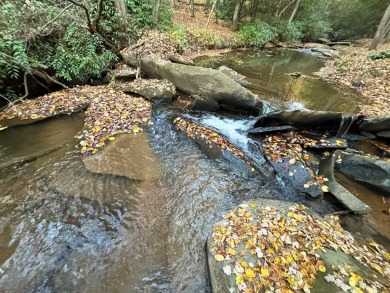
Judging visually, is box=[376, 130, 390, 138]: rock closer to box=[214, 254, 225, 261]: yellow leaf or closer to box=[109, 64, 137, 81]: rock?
box=[214, 254, 225, 261]: yellow leaf

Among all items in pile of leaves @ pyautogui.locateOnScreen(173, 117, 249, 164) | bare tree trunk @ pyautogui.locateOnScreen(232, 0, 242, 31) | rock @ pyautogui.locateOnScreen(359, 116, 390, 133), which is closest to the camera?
pile of leaves @ pyautogui.locateOnScreen(173, 117, 249, 164)

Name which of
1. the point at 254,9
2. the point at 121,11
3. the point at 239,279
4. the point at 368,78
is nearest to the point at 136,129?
the point at 239,279

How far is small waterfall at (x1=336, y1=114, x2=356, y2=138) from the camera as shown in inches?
263

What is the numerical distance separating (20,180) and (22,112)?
2.98m

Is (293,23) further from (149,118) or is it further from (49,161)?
(49,161)

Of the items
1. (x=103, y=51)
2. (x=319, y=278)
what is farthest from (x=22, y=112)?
(x=319, y=278)

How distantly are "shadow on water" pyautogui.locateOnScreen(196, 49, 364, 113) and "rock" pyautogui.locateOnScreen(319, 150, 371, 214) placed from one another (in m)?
3.50

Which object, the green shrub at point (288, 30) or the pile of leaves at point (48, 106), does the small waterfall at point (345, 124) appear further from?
the green shrub at point (288, 30)

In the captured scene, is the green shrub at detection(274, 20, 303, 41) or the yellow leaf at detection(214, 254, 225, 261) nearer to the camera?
the yellow leaf at detection(214, 254, 225, 261)

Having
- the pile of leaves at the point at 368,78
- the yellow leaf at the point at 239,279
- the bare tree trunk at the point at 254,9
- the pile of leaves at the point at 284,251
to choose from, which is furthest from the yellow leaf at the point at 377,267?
the bare tree trunk at the point at 254,9

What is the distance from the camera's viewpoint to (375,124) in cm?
665

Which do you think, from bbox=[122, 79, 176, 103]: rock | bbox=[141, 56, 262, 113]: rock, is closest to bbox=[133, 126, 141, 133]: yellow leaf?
bbox=[122, 79, 176, 103]: rock

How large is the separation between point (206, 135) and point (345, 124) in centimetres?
405

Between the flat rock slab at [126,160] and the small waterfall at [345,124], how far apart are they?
5336 millimetres
